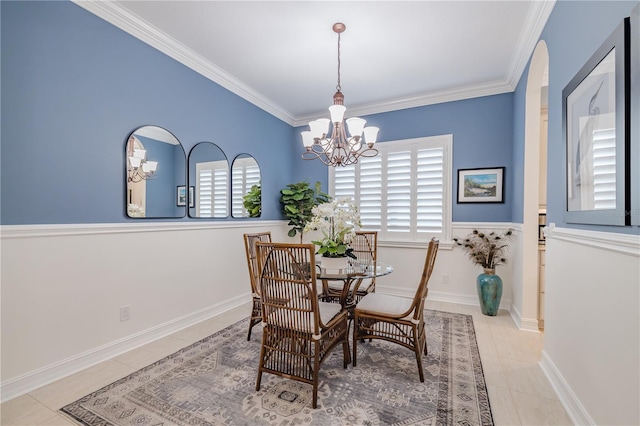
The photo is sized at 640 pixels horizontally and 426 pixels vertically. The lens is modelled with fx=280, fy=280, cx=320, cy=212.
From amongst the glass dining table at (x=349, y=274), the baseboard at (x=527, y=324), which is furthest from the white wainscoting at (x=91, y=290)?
the baseboard at (x=527, y=324)

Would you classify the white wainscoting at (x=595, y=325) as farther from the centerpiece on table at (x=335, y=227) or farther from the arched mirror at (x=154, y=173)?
the arched mirror at (x=154, y=173)

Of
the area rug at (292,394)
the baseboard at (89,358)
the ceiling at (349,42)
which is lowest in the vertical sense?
the area rug at (292,394)

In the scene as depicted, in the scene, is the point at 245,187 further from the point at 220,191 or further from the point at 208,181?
the point at 208,181

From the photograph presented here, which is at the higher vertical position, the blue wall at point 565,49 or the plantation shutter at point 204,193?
the blue wall at point 565,49

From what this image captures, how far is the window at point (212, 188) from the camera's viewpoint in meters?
3.23

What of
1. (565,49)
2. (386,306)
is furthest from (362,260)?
(565,49)

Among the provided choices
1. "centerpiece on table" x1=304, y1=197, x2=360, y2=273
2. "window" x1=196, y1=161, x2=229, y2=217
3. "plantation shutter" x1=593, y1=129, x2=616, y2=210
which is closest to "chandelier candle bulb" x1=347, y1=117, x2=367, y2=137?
"centerpiece on table" x1=304, y1=197, x2=360, y2=273

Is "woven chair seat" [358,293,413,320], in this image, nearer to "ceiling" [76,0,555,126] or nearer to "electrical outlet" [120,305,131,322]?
"electrical outlet" [120,305,131,322]

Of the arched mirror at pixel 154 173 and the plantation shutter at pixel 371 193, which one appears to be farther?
the plantation shutter at pixel 371 193

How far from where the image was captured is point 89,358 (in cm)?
224

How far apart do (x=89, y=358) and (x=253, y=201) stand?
2.40 m

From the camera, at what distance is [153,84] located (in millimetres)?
2729

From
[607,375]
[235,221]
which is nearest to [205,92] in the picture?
[235,221]

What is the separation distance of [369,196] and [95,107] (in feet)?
11.2
